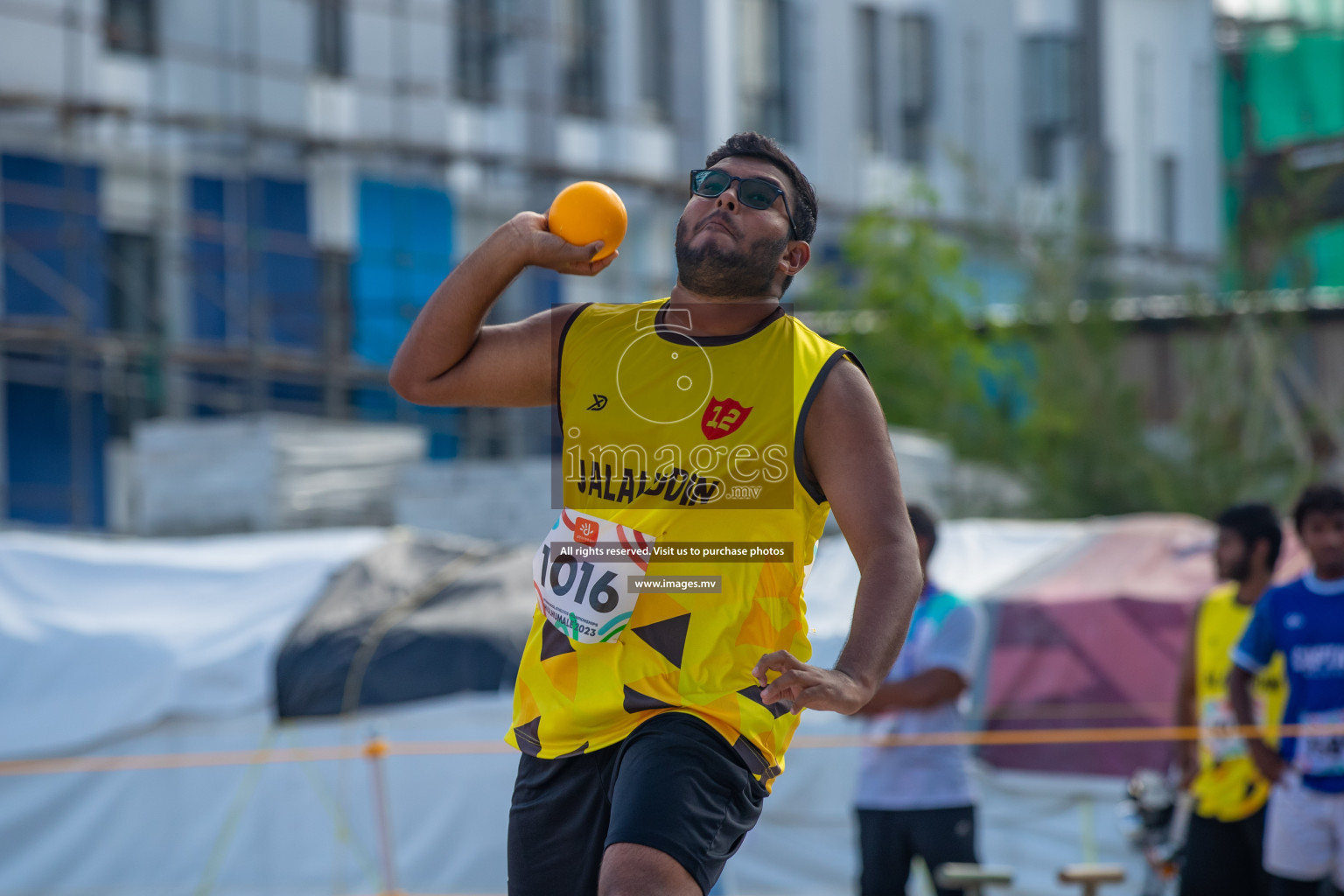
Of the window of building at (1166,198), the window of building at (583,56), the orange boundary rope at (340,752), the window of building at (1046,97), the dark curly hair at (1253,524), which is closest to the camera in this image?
the dark curly hair at (1253,524)

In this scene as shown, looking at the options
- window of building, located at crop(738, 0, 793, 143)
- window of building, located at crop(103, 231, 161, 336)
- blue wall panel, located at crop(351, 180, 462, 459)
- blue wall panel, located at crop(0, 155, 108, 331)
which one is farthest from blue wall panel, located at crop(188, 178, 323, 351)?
window of building, located at crop(738, 0, 793, 143)

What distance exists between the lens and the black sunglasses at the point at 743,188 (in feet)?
→ 10.1

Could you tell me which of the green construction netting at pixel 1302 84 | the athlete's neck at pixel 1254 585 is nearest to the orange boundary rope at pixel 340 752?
the athlete's neck at pixel 1254 585

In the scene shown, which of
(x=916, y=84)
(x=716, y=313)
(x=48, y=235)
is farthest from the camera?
(x=916, y=84)

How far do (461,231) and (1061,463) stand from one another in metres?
10.2

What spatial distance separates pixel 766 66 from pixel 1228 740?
69.4 feet

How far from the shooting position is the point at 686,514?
3.04 m

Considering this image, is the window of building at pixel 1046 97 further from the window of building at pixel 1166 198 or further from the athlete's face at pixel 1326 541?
the athlete's face at pixel 1326 541

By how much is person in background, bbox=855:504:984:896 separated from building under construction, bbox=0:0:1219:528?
9488 mm

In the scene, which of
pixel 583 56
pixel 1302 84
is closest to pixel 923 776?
pixel 583 56

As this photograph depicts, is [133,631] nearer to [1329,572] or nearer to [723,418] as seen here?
[1329,572]

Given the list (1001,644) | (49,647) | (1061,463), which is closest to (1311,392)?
(1061,463)

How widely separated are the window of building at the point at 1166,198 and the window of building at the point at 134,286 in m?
20.9

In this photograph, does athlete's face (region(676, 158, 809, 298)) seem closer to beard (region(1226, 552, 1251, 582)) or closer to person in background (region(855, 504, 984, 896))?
person in background (region(855, 504, 984, 896))
